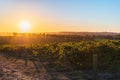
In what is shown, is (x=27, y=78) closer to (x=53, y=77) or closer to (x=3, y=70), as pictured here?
(x=53, y=77)

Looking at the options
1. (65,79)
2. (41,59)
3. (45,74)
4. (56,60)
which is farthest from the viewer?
(41,59)

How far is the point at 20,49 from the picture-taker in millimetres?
24828

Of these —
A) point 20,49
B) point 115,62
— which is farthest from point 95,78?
point 20,49

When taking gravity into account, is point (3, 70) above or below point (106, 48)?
below

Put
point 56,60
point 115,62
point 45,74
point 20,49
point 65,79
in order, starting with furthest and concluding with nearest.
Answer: point 20,49 → point 56,60 → point 115,62 → point 45,74 → point 65,79

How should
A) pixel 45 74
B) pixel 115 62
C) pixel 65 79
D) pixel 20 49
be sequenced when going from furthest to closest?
pixel 20 49 < pixel 115 62 < pixel 45 74 < pixel 65 79

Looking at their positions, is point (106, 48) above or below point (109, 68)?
above

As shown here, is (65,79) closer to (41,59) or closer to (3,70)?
(3,70)

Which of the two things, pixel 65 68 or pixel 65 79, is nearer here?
pixel 65 79

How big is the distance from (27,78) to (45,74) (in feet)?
3.88

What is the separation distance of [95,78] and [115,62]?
243 cm

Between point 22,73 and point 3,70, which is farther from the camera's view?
point 3,70

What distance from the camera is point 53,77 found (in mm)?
13219

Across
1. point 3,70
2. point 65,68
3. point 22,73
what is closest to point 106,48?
point 65,68
